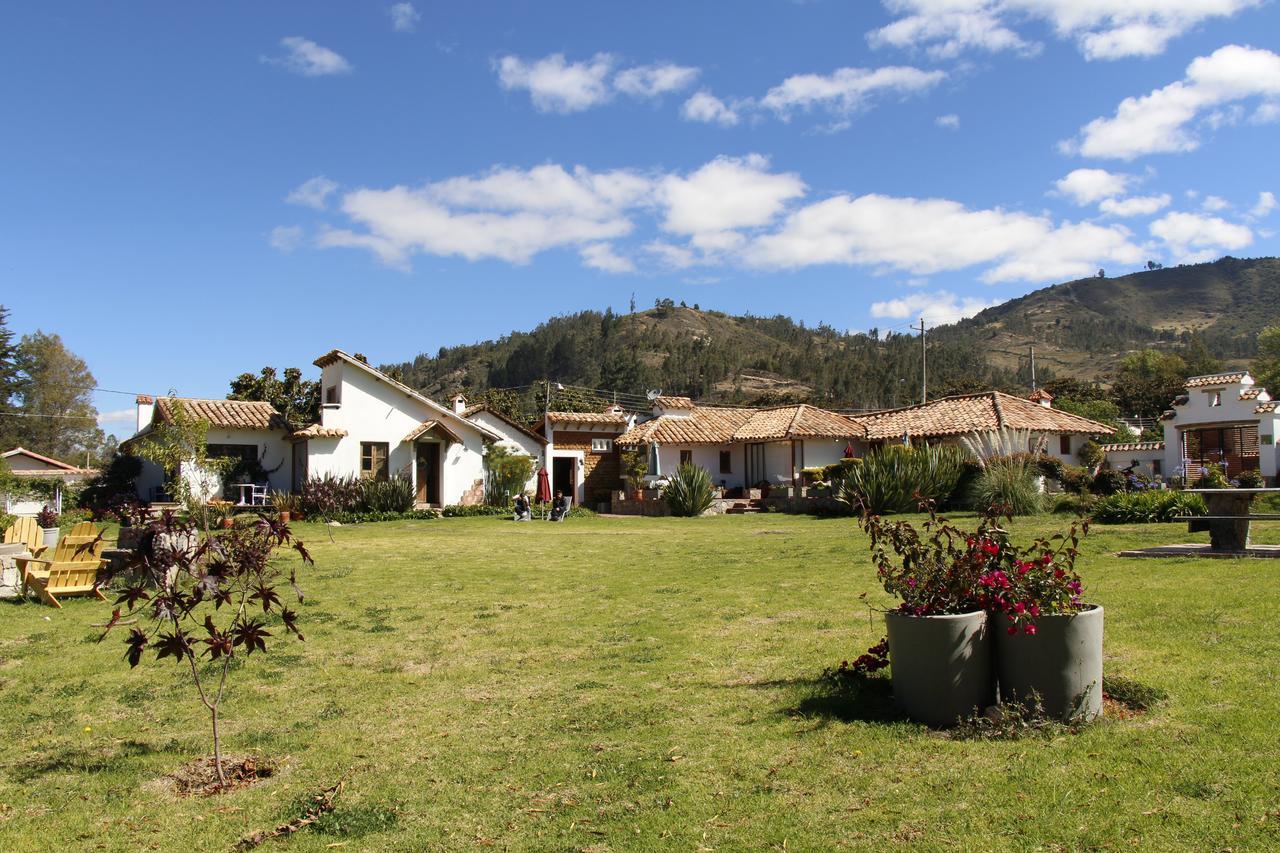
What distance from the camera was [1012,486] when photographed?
18.7 m

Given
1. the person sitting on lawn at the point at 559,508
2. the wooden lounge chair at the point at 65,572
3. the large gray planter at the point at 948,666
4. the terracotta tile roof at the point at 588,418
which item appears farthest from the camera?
the terracotta tile roof at the point at 588,418

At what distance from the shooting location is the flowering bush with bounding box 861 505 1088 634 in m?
4.61

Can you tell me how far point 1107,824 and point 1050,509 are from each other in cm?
1709

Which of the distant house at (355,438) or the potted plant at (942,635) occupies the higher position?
the distant house at (355,438)

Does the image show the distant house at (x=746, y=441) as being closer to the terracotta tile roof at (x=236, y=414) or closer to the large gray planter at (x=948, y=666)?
the terracotta tile roof at (x=236, y=414)

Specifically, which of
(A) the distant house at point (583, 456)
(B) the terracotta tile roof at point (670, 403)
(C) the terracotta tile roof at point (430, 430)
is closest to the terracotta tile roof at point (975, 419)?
(B) the terracotta tile roof at point (670, 403)

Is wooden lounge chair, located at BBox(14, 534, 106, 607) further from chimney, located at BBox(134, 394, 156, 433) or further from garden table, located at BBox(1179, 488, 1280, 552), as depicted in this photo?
chimney, located at BBox(134, 394, 156, 433)

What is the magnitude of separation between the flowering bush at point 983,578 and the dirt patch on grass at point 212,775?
370cm

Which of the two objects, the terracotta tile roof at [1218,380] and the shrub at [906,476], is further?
the terracotta tile roof at [1218,380]

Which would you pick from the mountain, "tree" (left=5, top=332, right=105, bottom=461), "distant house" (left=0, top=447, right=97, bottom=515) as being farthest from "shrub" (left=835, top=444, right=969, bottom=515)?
"tree" (left=5, top=332, right=105, bottom=461)

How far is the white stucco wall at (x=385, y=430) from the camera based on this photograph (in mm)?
26828

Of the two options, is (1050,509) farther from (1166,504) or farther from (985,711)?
(985,711)

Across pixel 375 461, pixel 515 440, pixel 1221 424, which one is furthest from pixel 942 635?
pixel 1221 424

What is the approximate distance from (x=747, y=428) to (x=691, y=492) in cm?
814
